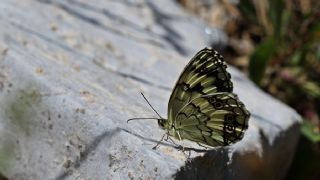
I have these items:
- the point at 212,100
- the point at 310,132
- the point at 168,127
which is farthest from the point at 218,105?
the point at 310,132

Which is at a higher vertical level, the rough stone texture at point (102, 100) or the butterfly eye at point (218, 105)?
the butterfly eye at point (218, 105)

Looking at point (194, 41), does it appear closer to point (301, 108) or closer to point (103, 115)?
point (301, 108)

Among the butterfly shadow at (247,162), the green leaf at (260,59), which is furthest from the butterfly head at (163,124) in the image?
the green leaf at (260,59)

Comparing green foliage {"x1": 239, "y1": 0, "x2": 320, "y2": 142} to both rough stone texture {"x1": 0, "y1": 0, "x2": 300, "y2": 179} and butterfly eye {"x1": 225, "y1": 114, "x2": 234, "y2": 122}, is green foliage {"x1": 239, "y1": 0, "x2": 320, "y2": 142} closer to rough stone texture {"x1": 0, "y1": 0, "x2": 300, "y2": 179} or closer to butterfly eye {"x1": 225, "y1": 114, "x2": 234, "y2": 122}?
rough stone texture {"x1": 0, "y1": 0, "x2": 300, "y2": 179}

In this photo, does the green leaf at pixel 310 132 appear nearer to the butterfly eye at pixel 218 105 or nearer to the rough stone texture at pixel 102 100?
the rough stone texture at pixel 102 100

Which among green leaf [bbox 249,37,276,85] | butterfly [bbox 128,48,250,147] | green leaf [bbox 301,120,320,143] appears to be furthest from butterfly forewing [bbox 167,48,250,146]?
green leaf [bbox 249,37,276,85]

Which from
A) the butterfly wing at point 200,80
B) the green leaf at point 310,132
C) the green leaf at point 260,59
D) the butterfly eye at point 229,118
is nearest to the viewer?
the butterfly wing at point 200,80
